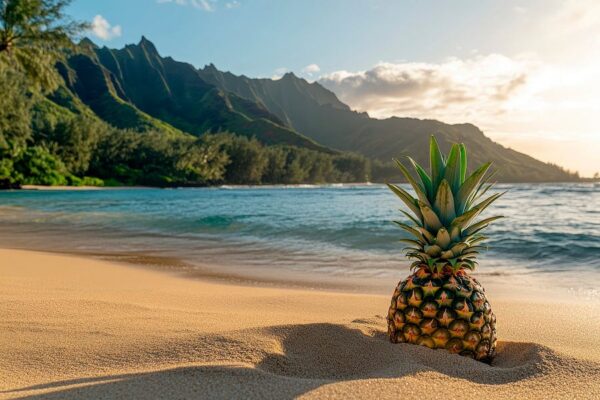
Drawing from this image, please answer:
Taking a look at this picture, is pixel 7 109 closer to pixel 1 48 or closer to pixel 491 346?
pixel 1 48

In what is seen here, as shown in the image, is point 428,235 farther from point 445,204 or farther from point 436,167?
point 436,167

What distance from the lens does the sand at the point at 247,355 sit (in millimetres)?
2275

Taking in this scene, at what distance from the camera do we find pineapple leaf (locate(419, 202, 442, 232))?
316 centimetres

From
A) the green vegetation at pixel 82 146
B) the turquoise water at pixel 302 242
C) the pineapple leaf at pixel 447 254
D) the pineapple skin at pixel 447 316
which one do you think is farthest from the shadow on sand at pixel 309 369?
the green vegetation at pixel 82 146

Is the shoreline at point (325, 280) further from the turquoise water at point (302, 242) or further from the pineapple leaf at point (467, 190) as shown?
the pineapple leaf at point (467, 190)

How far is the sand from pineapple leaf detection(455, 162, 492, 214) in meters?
1.07

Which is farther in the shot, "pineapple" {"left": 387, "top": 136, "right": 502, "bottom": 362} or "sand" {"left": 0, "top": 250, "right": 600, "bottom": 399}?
"pineapple" {"left": 387, "top": 136, "right": 502, "bottom": 362}

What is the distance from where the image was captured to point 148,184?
Result: 316 feet

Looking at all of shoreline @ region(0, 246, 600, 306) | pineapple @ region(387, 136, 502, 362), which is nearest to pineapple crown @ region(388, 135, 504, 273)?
pineapple @ region(387, 136, 502, 362)

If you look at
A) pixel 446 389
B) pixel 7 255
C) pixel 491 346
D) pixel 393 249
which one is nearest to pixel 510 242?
pixel 393 249

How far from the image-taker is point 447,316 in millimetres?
3090

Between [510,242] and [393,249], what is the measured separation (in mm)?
3250

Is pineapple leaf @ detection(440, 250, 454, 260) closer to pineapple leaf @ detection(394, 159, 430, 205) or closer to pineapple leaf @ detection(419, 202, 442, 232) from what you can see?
pineapple leaf @ detection(419, 202, 442, 232)

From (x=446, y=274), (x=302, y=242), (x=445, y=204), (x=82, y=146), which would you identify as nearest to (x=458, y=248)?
(x=446, y=274)
